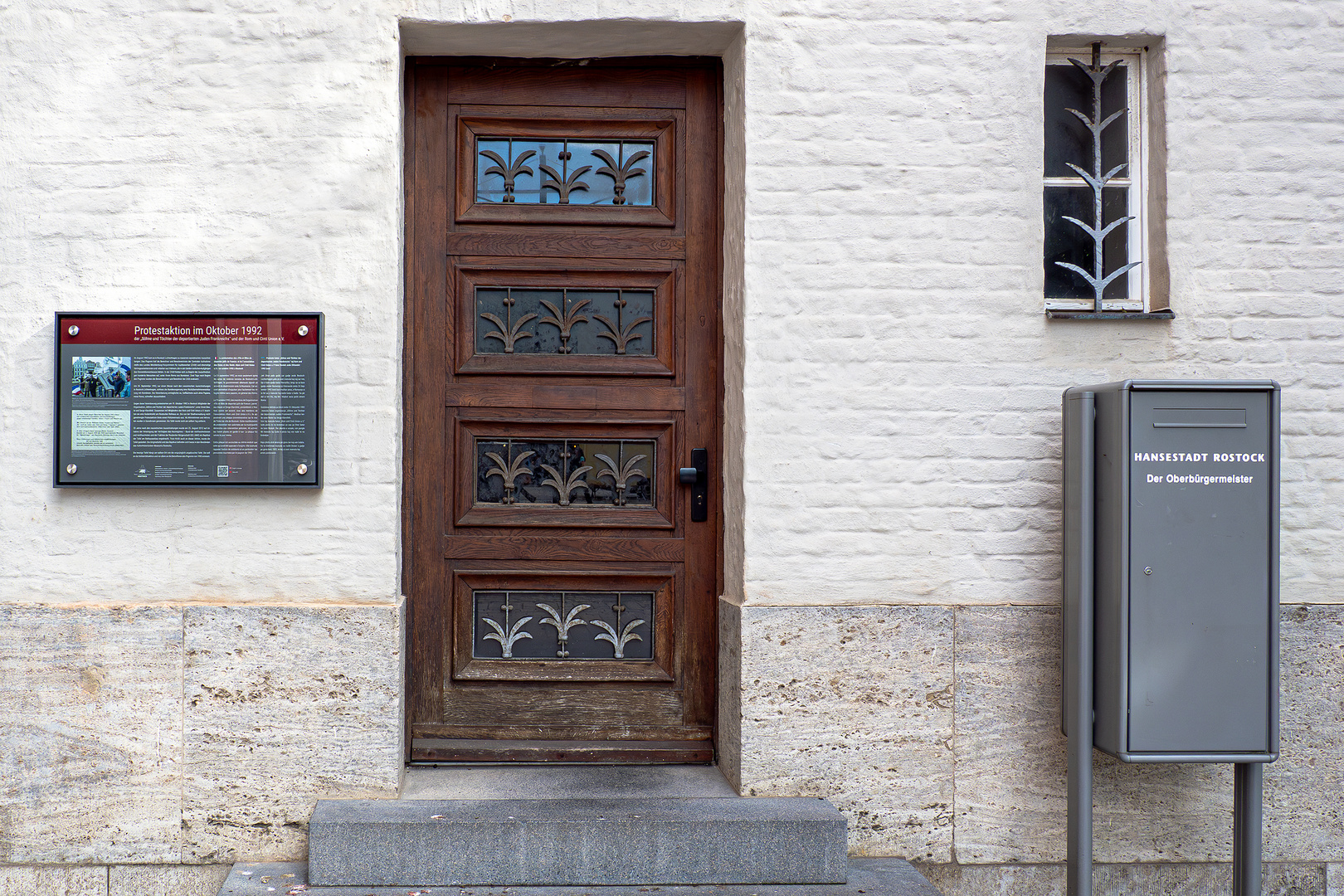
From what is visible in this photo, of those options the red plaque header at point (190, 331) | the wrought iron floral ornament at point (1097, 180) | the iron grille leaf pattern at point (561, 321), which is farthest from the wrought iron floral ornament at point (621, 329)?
the wrought iron floral ornament at point (1097, 180)

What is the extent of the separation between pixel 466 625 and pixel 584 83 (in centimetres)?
216

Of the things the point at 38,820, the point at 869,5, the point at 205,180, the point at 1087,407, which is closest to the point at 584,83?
the point at 869,5

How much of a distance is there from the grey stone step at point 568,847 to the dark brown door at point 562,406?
0.59 m

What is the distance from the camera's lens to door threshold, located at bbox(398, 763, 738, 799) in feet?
11.3

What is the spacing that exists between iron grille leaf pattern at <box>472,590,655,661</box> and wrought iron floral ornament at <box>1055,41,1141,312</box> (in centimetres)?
209

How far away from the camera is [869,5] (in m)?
3.54

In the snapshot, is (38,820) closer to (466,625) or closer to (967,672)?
(466,625)

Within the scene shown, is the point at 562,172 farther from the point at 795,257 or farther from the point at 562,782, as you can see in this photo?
the point at 562,782

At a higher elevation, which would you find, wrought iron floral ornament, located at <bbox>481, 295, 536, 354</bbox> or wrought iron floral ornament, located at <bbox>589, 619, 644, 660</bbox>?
wrought iron floral ornament, located at <bbox>481, 295, 536, 354</bbox>

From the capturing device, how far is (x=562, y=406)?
376 cm

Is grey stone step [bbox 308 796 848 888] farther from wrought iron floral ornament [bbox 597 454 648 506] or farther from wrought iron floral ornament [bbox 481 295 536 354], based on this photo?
wrought iron floral ornament [bbox 481 295 536 354]

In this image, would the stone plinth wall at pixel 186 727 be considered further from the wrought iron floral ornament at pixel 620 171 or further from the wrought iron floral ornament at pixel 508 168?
the wrought iron floral ornament at pixel 620 171

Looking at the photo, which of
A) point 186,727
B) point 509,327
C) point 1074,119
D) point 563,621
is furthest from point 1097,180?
point 186,727

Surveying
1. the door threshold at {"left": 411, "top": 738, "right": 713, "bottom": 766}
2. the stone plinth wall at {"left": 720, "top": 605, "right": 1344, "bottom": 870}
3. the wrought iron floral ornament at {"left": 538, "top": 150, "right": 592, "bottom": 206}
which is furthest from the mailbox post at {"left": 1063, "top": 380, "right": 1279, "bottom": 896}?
the wrought iron floral ornament at {"left": 538, "top": 150, "right": 592, "bottom": 206}
